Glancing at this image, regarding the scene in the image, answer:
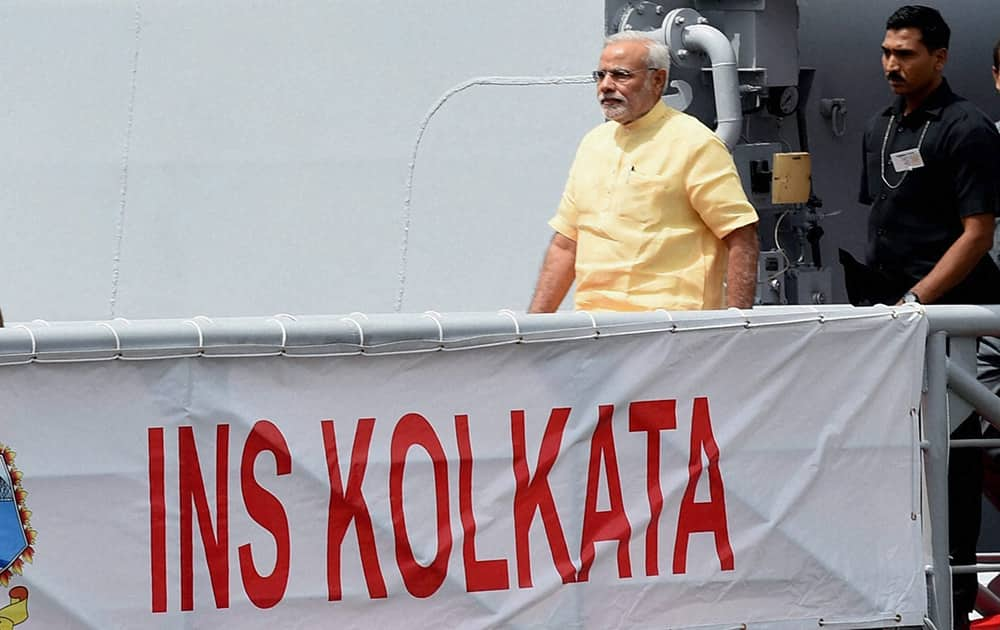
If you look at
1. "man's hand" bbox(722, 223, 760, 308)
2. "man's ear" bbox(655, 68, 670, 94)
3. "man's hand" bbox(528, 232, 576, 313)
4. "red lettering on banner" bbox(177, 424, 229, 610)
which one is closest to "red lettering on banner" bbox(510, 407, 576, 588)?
"red lettering on banner" bbox(177, 424, 229, 610)

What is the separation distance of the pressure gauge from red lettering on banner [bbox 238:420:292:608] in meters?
3.73

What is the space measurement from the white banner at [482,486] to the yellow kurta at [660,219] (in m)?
0.65

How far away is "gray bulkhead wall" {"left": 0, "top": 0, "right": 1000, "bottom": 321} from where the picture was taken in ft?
21.0

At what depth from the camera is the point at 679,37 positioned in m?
6.34

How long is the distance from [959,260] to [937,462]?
781mm

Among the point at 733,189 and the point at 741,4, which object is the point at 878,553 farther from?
the point at 741,4

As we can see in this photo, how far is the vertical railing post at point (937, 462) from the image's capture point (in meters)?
4.30

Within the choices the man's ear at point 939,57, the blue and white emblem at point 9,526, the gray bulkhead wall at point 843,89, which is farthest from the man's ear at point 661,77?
the gray bulkhead wall at point 843,89

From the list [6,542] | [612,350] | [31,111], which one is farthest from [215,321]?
[31,111]

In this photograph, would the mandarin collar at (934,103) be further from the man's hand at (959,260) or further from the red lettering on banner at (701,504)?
the red lettering on banner at (701,504)

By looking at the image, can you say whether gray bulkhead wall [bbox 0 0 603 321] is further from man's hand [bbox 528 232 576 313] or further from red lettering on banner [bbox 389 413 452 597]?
red lettering on banner [bbox 389 413 452 597]

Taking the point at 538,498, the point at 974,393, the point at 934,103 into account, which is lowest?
the point at 538,498

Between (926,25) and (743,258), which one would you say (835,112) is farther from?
(743,258)

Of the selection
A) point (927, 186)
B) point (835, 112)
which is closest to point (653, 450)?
point (927, 186)
